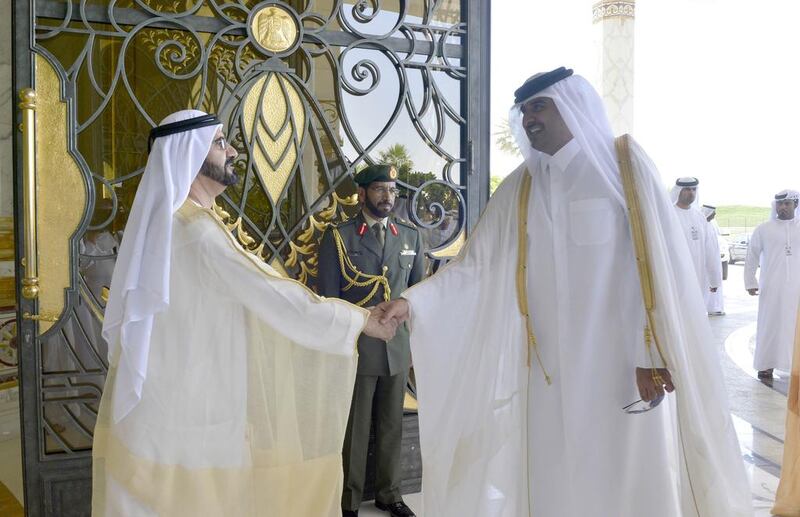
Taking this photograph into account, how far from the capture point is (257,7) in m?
3.15

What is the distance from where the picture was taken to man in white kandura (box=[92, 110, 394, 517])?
7.03 feet

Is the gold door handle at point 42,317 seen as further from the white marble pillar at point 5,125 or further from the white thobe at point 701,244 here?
the white thobe at point 701,244

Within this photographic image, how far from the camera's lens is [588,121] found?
2287 mm

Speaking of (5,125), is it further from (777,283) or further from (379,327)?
(777,283)

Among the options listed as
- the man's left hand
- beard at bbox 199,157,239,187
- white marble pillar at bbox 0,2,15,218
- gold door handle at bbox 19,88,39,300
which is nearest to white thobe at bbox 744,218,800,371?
the man's left hand

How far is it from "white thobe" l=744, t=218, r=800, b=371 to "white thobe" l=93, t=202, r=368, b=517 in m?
5.12

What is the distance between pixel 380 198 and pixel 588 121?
118cm

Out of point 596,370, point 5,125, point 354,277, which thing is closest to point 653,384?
point 596,370

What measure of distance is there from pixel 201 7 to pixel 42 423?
190 cm

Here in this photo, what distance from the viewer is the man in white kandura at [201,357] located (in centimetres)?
214

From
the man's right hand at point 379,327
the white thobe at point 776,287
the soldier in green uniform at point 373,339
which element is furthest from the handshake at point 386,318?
the white thobe at point 776,287

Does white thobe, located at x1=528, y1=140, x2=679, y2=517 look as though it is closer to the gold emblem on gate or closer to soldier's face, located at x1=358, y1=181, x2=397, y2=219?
soldier's face, located at x1=358, y1=181, x2=397, y2=219

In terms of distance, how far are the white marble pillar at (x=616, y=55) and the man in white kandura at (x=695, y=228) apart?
3.49 m

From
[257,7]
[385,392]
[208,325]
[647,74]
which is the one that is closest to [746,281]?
[385,392]
